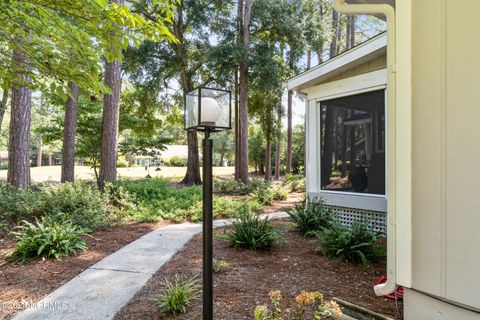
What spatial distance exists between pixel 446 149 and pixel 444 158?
4cm

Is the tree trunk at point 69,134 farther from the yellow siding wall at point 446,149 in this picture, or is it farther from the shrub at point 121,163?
the shrub at point 121,163

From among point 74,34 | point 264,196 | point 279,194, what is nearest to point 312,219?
point 74,34

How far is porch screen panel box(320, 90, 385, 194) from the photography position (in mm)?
4613

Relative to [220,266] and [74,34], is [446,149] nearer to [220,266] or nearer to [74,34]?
[220,266]

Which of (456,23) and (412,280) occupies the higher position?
(456,23)

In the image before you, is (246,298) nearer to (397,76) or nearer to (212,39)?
(397,76)

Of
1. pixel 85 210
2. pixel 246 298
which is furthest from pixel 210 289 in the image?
pixel 85 210

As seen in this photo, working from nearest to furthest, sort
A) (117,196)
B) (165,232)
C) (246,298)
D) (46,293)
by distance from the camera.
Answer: (246,298)
(46,293)
(165,232)
(117,196)

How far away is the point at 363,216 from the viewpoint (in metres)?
4.77

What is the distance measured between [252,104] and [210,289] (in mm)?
11430

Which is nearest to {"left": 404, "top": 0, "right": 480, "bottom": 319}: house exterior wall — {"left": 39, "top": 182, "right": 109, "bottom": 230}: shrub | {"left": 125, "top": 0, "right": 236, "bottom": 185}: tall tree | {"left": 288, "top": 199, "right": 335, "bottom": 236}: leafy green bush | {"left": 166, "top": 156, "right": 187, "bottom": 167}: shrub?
{"left": 288, "top": 199, "right": 335, "bottom": 236}: leafy green bush

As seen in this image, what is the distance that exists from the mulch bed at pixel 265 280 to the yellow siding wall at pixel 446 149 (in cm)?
104

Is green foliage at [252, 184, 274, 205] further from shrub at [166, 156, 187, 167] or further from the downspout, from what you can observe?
shrub at [166, 156, 187, 167]

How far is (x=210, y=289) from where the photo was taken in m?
2.02
